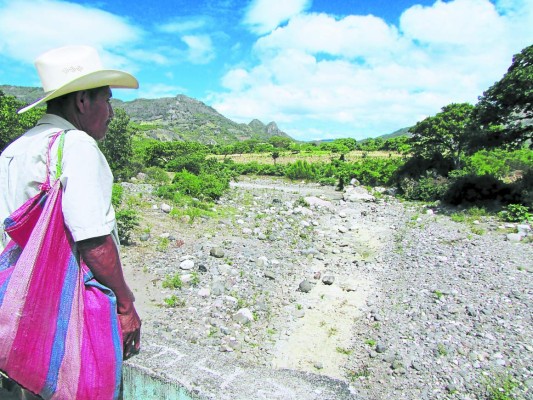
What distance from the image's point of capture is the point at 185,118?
127 m

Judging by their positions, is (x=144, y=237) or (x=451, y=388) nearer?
(x=451, y=388)

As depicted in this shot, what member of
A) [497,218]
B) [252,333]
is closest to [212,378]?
[252,333]

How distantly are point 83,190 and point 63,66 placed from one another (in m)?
0.48

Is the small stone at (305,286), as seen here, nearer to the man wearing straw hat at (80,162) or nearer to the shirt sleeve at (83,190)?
the man wearing straw hat at (80,162)

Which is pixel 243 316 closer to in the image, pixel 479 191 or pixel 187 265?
pixel 187 265

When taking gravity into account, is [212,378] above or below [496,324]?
above

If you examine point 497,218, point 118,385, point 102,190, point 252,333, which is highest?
point 102,190

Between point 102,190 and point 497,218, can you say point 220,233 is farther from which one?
point 102,190

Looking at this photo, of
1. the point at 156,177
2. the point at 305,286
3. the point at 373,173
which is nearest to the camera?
the point at 305,286

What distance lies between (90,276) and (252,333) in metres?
4.41

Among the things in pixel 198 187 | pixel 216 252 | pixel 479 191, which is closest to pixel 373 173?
pixel 479 191

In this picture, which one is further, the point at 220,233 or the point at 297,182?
the point at 297,182

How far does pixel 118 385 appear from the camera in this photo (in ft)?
4.35

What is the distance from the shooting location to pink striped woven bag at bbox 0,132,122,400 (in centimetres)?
117
